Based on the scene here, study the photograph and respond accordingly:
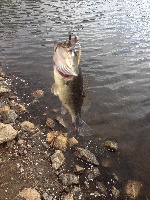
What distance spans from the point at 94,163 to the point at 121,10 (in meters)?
28.8

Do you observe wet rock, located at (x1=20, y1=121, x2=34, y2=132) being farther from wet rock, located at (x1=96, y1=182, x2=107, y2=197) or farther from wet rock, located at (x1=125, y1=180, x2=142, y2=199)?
wet rock, located at (x1=125, y1=180, x2=142, y2=199)

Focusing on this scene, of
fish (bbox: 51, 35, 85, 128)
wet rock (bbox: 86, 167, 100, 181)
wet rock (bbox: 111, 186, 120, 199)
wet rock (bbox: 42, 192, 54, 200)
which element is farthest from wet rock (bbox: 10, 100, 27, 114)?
fish (bbox: 51, 35, 85, 128)

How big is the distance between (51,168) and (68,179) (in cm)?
79

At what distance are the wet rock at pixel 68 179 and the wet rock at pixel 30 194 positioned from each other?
1.07 m

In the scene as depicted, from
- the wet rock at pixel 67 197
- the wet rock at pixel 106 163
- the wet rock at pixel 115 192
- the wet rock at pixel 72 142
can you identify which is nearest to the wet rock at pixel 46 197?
the wet rock at pixel 67 197

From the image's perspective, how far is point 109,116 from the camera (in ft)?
41.7

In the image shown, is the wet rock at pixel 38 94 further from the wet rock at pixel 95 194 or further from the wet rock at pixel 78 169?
the wet rock at pixel 95 194

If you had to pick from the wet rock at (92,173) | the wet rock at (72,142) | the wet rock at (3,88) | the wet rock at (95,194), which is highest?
the wet rock at (3,88)

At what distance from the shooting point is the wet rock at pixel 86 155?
9680 mm

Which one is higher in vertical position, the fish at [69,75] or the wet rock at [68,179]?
the fish at [69,75]

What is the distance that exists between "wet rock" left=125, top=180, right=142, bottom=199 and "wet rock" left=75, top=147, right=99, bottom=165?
1.41 m

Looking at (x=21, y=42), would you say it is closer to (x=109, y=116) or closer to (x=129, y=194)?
(x=109, y=116)

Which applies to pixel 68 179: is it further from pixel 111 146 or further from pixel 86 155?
pixel 111 146

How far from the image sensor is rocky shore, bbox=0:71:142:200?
8266mm
